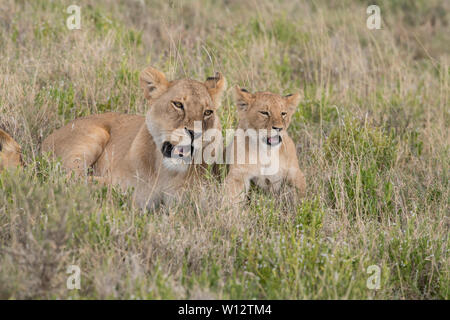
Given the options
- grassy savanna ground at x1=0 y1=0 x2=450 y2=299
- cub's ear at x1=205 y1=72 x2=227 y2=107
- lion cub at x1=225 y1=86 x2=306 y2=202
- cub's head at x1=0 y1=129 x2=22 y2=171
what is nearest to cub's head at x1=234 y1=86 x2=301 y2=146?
lion cub at x1=225 y1=86 x2=306 y2=202

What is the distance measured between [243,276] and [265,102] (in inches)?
60.3

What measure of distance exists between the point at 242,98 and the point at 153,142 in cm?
75

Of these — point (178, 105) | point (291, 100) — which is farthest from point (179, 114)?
point (291, 100)

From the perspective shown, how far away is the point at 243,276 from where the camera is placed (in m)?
3.50

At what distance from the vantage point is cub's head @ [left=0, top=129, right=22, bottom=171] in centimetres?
444

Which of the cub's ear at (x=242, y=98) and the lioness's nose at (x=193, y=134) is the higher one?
the cub's ear at (x=242, y=98)

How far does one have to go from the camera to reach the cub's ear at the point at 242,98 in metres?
4.69

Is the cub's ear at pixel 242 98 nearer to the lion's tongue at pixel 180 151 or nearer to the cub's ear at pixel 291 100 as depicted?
the cub's ear at pixel 291 100

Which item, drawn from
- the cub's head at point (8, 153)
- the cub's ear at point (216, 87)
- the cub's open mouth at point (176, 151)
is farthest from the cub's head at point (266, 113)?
the cub's head at point (8, 153)

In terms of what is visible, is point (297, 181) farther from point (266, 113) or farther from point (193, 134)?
point (193, 134)

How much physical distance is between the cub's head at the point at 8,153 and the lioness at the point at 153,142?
0.39 m

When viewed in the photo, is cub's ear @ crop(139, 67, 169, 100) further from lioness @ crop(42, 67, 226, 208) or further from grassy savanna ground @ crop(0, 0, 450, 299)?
grassy savanna ground @ crop(0, 0, 450, 299)
